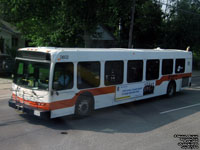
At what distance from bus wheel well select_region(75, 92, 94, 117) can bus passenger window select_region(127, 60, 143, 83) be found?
92.1 inches

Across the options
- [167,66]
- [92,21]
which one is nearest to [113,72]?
[167,66]

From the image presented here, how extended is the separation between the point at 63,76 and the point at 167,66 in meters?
7.16

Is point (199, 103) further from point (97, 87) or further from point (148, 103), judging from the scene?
point (97, 87)

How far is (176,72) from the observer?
1456 cm

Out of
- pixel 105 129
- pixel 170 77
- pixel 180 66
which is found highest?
pixel 180 66

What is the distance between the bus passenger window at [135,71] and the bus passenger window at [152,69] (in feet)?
1.92

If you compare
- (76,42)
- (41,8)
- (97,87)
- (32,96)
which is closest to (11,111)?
(32,96)

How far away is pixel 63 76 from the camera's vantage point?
27.4 ft

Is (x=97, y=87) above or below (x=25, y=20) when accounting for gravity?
below

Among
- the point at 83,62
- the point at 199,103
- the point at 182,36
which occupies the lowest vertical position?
the point at 199,103

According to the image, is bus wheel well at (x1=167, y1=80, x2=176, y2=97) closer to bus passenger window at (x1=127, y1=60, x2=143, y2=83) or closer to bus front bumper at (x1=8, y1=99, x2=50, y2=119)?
bus passenger window at (x1=127, y1=60, x2=143, y2=83)

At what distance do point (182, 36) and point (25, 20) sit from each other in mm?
19443

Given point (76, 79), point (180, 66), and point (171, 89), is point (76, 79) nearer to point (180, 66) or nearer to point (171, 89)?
point (171, 89)

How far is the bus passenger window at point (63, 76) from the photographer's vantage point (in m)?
8.13
